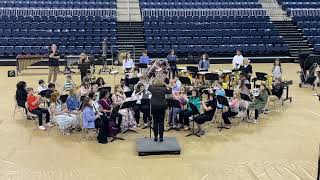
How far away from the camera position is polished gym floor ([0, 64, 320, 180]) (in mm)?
9570

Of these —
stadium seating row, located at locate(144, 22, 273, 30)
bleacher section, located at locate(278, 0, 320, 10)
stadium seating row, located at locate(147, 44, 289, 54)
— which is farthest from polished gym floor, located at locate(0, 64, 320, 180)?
bleacher section, located at locate(278, 0, 320, 10)

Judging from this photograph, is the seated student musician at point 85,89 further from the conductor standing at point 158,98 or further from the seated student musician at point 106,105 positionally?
the conductor standing at point 158,98

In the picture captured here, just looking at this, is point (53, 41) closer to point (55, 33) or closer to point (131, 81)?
point (55, 33)

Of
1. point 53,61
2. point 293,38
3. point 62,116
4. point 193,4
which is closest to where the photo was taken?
point 62,116

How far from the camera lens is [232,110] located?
13.3 meters

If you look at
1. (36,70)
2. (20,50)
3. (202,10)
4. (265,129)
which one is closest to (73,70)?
(36,70)

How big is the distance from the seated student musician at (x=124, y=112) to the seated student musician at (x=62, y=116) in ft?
4.15

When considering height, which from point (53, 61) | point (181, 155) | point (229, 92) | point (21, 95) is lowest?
point (181, 155)

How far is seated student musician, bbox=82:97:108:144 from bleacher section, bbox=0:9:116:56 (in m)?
14.7

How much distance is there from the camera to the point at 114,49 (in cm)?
2630

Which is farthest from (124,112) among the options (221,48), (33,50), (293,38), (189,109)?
(293,38)

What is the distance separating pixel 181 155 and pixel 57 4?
74.3ft

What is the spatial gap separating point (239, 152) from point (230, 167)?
3.65ft

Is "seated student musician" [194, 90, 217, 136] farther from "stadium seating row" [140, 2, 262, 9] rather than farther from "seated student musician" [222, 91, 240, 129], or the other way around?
"stadium seating row" [140, 2, 262, 9]
